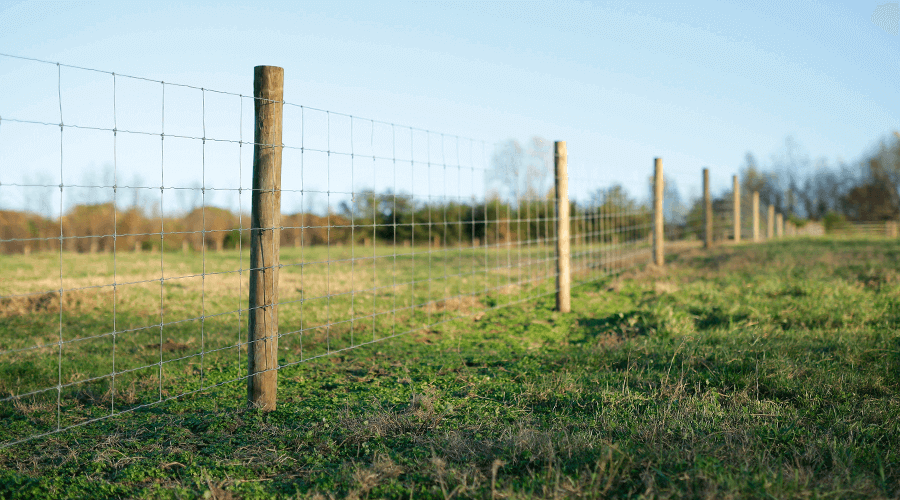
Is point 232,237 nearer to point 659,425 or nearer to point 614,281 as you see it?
point 614,281

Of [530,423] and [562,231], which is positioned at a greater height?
[562,231]

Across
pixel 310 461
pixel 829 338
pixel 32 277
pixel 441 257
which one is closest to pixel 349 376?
pixel 310 461

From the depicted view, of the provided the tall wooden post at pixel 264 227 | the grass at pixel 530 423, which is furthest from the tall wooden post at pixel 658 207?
the tall wooden post at pixel 264 227

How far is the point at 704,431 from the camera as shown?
3.05 metres

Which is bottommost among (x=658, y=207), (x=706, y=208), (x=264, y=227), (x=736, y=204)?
(x=264, y=227)

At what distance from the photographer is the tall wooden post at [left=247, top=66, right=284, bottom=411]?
3.81 metres

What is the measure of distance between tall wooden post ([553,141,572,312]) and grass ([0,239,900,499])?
1.46m

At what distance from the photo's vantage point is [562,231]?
7.87 m

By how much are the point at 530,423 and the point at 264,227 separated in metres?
2.11

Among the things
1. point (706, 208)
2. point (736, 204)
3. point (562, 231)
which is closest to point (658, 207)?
point (706, 208)

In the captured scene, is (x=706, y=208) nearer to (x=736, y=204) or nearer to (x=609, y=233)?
(x=736, y=204)

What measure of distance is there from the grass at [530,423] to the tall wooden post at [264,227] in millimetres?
274

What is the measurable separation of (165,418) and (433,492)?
7.21ft

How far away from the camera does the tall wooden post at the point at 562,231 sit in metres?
7.81
